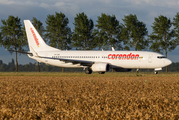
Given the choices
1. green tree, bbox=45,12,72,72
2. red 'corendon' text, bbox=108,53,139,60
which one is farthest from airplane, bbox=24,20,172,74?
green tree, bbox=45,12,72,72

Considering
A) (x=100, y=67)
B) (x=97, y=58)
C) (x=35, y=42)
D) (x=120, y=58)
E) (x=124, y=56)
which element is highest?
(x=35, y=42)

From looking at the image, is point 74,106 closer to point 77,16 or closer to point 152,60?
point 152,60

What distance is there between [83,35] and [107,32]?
5.88 meters

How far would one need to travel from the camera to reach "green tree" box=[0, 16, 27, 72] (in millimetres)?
61375

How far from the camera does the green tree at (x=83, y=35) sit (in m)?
59.7

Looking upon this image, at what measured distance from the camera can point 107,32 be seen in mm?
60031

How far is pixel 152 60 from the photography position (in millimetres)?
34312

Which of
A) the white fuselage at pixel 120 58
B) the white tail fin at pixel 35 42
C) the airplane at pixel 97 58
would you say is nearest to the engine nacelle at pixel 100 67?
the airplane at pixel 97 58

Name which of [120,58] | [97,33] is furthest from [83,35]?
[120,58]

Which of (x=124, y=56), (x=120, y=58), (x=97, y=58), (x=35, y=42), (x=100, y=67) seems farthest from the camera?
(x=35, y=42)

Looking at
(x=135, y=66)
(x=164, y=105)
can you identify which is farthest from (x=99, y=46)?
(x=164, y=105)

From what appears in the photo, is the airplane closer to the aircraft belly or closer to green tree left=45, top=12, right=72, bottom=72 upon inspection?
the aircraft belly

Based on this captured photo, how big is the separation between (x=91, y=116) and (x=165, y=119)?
2.41 meters

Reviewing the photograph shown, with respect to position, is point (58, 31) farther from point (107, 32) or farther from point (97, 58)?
point (97, 58)
